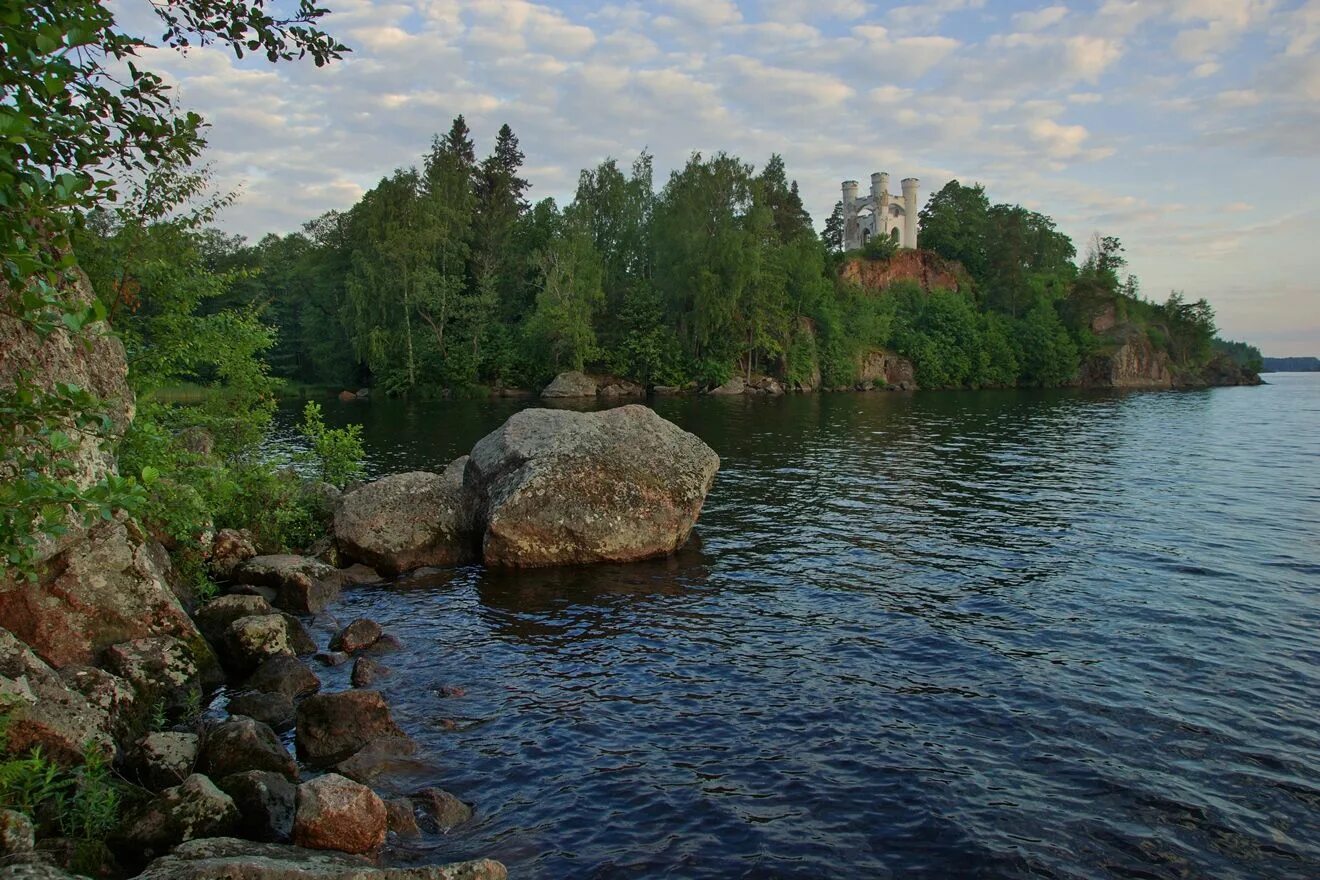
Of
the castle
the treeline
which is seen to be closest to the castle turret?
the castle

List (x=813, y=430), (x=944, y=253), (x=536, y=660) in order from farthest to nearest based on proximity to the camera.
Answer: (x=944, y=253) → (x=813, y=430) → (x=536, y=660)

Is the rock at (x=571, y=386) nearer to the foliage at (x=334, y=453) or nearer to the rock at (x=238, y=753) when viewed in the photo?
the foliage at (x=334, y=453)

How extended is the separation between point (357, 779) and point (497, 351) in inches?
2932

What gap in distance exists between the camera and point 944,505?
1010 inches

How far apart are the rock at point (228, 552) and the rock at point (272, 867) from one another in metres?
10.4

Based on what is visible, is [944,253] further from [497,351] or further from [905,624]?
[905,624]

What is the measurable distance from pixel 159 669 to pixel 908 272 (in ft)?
405

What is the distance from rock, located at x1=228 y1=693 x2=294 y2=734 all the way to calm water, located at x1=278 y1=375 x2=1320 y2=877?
1132 millimetres

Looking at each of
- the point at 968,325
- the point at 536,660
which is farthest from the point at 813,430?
the point at 968,325

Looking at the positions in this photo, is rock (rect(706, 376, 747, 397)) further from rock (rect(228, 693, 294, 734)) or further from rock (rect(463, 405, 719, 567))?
rock (rect(228, 693, 294, 734))

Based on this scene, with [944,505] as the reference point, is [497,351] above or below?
above

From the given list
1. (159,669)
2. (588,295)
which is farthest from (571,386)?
(159,669)

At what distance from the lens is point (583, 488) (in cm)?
1881

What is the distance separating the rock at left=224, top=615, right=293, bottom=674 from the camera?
41.3 feet
